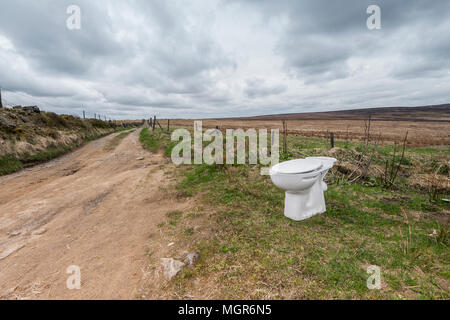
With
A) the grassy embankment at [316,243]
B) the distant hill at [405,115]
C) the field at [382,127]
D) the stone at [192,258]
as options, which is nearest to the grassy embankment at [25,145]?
the grassy embankment at [316,243]

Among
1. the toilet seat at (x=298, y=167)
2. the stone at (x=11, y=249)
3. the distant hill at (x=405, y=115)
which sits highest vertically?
the distant hill at (x=405, y=115)

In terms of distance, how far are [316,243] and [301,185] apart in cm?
90

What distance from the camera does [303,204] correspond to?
140 inches

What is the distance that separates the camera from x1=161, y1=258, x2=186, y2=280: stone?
234 cm

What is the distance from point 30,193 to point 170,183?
3648 mm

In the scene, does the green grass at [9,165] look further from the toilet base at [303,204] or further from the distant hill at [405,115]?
the distant hill at [405,115]

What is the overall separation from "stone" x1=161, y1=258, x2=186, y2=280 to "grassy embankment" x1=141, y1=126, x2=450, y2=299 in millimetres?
83

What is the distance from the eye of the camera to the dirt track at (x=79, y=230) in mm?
2294

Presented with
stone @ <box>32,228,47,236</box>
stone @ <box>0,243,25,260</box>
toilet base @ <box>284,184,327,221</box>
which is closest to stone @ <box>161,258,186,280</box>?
toilet base @ <box>284,184,327,221</box>

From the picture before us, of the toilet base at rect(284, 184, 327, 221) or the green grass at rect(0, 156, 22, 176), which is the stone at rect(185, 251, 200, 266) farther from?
the green grass at rect(0, 156, 22, 176)

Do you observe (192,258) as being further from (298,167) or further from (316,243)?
(298,167)

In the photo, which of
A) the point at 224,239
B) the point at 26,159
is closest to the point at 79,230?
the point at 224,239

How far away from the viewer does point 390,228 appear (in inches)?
129
